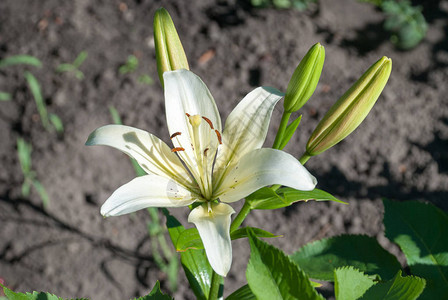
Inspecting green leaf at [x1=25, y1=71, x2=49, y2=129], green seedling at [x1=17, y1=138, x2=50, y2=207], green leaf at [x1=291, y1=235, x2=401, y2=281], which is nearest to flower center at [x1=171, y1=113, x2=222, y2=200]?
green leaf at [x1=291, y1=235, x2=401, y2=281]

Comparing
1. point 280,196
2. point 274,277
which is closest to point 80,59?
point 280,196

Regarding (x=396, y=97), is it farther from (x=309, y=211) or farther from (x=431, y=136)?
(x=309, y=211)

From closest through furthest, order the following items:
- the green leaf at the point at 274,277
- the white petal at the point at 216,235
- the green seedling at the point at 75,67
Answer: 1. the green leaf at the point at 274,277
2. the white petal at the point at 216,235
3. the green seedling at the point at 75,67

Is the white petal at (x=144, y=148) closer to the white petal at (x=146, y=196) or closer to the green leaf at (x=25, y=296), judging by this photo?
the white petal at (x=146, y=196)

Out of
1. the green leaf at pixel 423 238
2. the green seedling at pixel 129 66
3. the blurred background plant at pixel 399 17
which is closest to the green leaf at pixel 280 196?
the green leaf at pixel 423 238

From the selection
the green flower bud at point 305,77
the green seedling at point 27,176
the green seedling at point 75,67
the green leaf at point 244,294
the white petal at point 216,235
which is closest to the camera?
the white petal at point 216,235

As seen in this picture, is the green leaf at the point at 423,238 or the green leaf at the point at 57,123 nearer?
the green leaf at the point at 423,238

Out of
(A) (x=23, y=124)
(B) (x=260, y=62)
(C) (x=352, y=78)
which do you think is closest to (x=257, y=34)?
(B) (x=260, y=62)

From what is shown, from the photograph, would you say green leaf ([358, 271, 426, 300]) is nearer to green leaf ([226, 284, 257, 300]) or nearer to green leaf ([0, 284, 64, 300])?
green leaf ([226, 284, 257, 300])
